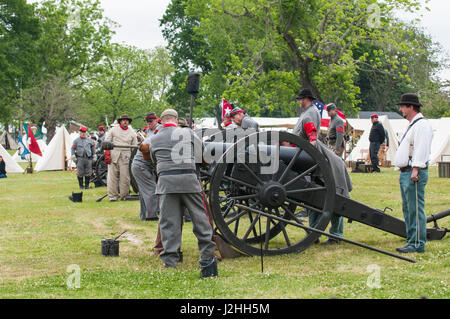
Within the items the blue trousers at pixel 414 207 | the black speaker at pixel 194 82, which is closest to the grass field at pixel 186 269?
the blue trousers at pixel 414 207

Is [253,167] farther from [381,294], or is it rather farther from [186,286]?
[381,294]

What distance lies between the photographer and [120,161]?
12.9 metres

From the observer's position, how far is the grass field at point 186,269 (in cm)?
485

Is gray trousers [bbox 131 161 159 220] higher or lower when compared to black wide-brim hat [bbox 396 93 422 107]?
lower

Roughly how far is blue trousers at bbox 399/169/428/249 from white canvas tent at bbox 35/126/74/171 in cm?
2133

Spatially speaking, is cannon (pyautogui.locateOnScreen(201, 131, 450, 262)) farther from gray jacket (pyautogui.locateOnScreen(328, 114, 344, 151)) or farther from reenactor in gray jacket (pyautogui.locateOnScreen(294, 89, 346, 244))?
gray jacket (pyautogui.locateOnScreen(328, 114, 344, 151))

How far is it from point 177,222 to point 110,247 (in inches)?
46.6

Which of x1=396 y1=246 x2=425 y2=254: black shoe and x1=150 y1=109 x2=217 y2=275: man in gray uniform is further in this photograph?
x1=396 y1=246 x2=425 y2=254: black shoe

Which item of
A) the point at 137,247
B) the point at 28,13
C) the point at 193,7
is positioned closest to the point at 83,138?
the point at 137,247

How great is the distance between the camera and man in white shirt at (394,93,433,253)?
6258 mm

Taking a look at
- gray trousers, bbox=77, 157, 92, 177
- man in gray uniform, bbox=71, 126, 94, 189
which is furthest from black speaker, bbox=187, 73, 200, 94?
gray trousers, bbox=77, 157, 92, 177

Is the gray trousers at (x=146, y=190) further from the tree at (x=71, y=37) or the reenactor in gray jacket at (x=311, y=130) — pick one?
the tree at (x=71, y=37)

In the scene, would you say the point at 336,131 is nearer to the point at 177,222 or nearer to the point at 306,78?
the point at 177,222

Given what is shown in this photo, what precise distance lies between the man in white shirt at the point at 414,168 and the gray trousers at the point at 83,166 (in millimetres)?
11515
